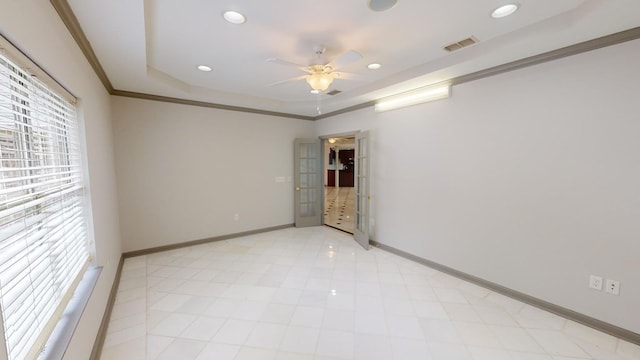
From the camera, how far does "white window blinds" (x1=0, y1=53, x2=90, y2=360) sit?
1031 mm

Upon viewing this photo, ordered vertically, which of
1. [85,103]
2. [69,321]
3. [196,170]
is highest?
[85,103]

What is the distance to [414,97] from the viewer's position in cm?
348

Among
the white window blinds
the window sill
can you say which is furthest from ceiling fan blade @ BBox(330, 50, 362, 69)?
the window sill

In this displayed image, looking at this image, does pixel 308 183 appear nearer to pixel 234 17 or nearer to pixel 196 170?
pixel 196 170

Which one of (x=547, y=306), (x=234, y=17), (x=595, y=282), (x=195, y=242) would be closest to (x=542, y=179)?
(x=595, y=282)

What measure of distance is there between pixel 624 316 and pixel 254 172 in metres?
4.92

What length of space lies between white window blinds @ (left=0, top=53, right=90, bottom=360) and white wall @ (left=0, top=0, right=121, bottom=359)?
0.47 ft

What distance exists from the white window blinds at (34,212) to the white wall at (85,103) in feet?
0.47

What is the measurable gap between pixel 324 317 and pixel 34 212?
2.20 meters

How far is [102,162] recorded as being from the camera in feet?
8.66

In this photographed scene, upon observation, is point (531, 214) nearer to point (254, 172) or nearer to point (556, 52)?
point (556, 52)

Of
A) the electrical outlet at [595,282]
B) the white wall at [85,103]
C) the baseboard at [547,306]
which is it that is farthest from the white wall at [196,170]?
the electrical outlet at [595,282]

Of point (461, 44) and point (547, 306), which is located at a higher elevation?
point (461, 44)

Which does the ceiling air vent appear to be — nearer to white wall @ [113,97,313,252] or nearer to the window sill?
white wall @ [113,97,313,252]
